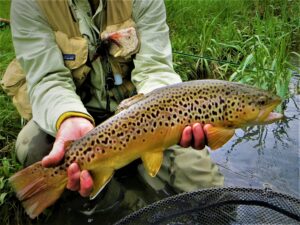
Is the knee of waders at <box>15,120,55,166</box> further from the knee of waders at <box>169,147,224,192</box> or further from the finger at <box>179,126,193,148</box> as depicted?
the finger at <box>179,126,193,148</box>

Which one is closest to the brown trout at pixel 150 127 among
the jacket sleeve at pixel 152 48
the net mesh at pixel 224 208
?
the net mesh at pixel 224 208

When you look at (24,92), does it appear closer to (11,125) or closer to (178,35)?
(11,125)

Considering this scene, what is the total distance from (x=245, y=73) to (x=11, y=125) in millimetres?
2037

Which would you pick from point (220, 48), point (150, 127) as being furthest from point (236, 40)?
point (150, 127)

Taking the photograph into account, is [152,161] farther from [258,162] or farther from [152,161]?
[258,162]

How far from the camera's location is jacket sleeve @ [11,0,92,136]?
2650mm

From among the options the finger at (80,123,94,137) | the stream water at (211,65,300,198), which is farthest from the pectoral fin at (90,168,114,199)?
the stream water at (211,65,300,198)

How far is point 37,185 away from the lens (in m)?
2.03

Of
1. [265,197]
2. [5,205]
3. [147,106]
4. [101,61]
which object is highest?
[147,106]

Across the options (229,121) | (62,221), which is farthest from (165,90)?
(62,221)

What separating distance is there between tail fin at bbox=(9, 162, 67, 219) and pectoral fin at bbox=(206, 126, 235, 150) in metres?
0.61

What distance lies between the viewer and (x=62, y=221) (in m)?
2.87

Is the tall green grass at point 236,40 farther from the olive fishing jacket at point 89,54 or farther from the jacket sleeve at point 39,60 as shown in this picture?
the jacket sleeve at point 39,60

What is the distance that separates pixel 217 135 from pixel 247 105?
174 mm
